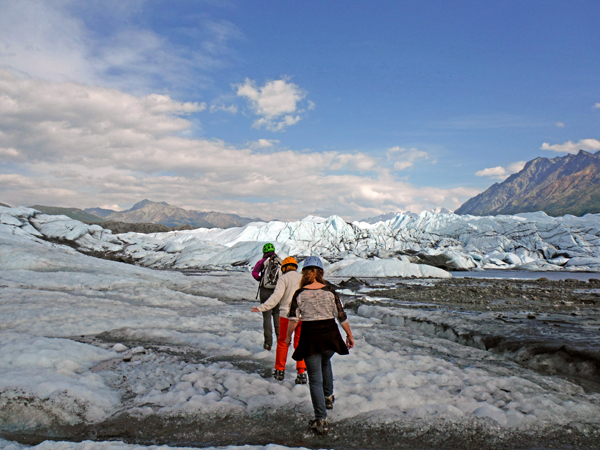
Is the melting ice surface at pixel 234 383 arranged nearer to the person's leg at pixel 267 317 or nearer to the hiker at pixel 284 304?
the hiker at pixel 284 304

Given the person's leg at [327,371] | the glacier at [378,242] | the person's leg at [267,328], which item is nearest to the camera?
the person's leg at [327,371]

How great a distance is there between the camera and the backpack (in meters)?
6.83

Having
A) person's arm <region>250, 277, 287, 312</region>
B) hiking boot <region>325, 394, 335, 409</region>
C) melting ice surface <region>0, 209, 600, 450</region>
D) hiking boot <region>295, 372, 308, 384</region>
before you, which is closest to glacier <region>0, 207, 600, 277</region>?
melting ice surface <region>0, 209, 600, 450</region>

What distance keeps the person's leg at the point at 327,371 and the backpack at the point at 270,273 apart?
2763 millimetres

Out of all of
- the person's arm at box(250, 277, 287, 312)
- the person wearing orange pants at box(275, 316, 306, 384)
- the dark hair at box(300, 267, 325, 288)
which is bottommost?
the person wearing orange pants at box(275, 316, 306, 384)

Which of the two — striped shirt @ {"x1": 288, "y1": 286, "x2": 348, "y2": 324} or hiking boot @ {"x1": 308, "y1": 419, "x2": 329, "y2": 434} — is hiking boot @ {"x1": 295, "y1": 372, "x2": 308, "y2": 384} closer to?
hiking boot @ {"x1": 308, "y1": 419, "x2": 329, "y2": 434}

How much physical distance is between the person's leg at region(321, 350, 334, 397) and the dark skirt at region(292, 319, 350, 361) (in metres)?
0.12

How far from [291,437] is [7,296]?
445 inches

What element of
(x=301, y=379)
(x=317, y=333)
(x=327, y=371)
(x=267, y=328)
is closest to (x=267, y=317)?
(x=267, y=328)

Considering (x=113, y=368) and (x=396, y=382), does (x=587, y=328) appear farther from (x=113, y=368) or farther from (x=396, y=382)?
(x=113, y=368)

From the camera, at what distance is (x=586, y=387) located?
5512mm

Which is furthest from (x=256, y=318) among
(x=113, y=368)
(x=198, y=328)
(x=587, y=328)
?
(x=587, y=328)

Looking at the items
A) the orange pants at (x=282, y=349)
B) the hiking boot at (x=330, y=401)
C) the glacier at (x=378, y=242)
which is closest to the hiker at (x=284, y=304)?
the orange pants at (x=282, y=349)

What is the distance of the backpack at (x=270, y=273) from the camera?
6.83 m
